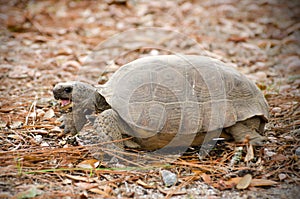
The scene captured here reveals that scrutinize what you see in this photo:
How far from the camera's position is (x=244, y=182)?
2611 millimetres

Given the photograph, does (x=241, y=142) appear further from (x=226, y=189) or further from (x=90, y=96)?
(x=90, y=96)

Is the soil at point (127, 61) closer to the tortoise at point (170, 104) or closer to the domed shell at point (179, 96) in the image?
the tortoise at point (170, 104)

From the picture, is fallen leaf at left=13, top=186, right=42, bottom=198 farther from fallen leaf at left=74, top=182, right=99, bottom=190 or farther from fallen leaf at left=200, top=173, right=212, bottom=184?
fallen leaf at left=200, top=173, right=212, bottom=184

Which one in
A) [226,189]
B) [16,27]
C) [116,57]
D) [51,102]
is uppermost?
[16,27]

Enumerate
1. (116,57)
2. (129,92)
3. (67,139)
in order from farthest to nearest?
(116,57) → (67,139) → (129,92)

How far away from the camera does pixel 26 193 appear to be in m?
2.36

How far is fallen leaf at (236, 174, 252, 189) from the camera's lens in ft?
8.45

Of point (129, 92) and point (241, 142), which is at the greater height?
point (129, 92)

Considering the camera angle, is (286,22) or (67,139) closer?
(67,139)

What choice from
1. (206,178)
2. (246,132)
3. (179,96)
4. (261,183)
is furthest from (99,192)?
(246,132)

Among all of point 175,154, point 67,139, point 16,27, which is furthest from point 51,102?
point 16,27

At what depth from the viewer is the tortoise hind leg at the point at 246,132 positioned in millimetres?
3086

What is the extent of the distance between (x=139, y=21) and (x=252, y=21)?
7.13 feet

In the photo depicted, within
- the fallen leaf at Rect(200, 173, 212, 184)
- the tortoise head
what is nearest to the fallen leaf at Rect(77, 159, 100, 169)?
the tortoise head
